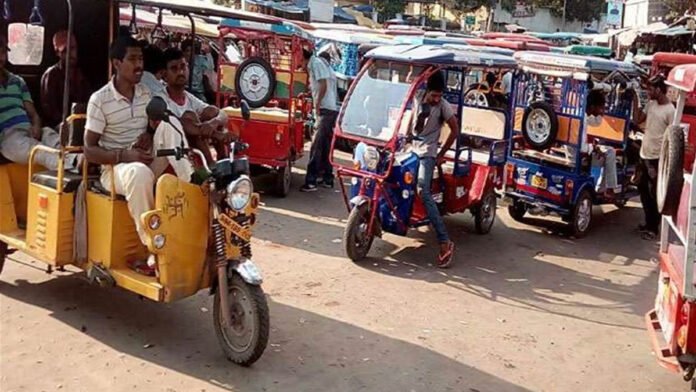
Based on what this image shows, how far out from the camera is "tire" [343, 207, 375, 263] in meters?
6.47

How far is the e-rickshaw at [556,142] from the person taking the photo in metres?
7.91

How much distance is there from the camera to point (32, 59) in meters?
6.18

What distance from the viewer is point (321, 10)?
29.0m

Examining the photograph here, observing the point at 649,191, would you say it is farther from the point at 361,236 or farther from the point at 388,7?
the point at 388,7

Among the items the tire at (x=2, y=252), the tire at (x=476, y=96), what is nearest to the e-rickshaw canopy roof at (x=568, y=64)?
the tire at (x=476, y=96)

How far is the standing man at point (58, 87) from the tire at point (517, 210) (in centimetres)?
504

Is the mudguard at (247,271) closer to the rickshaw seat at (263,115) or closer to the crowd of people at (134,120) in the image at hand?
the crowd of people at (134,120)

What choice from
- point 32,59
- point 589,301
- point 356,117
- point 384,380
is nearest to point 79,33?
point 32,59

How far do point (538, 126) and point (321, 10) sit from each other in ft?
72.6

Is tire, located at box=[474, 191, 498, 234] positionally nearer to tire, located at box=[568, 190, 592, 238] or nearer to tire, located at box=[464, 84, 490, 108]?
tire, located at box=[568, 190, 592, 238]

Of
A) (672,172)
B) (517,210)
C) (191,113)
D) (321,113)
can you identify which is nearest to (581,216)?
(517,210)

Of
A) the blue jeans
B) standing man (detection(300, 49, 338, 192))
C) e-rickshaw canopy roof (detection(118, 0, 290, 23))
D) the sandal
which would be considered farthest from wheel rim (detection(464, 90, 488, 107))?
e-rickshaw canopy roof (detection(118, 0, 290, 23))

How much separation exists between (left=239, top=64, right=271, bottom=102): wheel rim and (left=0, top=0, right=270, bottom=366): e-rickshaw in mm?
3951

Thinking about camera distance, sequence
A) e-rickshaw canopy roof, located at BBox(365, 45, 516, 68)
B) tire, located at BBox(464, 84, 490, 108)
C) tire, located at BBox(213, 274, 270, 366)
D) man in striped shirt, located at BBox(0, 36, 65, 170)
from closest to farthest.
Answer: tire, located at BBox(213, 274, 270, 366), man in striped shirt, located at BBox(0, 36, 65, 170), e-rickshaw canopy roof, located at BBox(365, 45, 516, 68), tire, located at BBox(464, 84, 490, 108)
